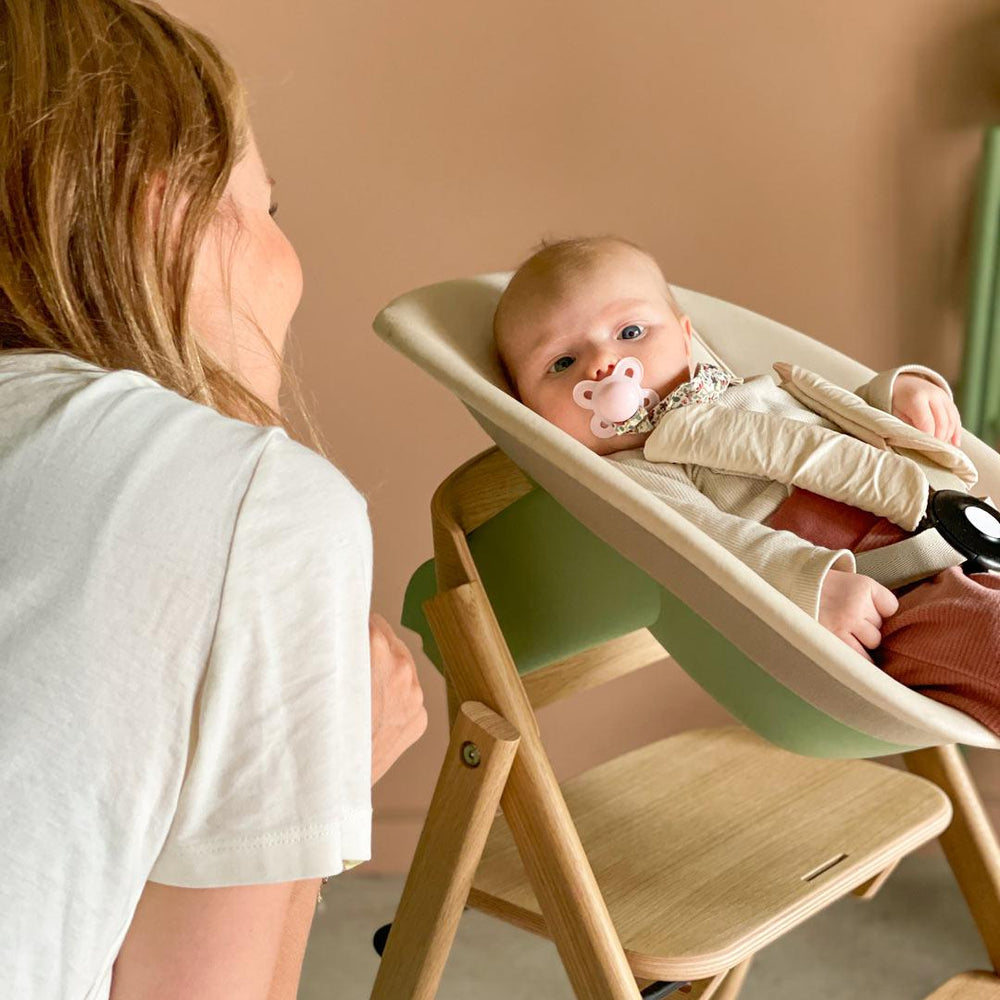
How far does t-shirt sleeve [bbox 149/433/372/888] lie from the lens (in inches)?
22.2

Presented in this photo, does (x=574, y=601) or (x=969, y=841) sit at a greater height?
(x=574, y=601)

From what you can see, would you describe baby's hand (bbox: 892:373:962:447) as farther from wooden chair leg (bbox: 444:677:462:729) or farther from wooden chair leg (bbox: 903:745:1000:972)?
wooden chair leg (bbox: 444:677:462:729)

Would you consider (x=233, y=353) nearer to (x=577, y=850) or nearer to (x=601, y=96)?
(x=577, y=850)

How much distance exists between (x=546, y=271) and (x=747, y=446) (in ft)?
0.92

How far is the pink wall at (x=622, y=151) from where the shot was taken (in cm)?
196

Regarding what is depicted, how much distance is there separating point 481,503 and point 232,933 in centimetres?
68

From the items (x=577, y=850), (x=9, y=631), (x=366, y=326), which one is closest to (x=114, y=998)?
(x=9, y=631)

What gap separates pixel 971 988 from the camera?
1542 mm

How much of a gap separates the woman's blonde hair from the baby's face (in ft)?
1.80

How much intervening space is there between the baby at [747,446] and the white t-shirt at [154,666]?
0.57 m

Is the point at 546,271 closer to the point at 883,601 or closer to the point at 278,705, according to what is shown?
the point at 883,601

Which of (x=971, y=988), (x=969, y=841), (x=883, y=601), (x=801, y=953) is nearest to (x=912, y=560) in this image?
(x=883, y=601)

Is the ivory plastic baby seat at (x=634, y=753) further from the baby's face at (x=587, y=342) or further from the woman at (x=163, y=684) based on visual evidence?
the woman at (x=163, y=684)

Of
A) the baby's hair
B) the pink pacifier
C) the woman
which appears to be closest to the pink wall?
the baby's hair
